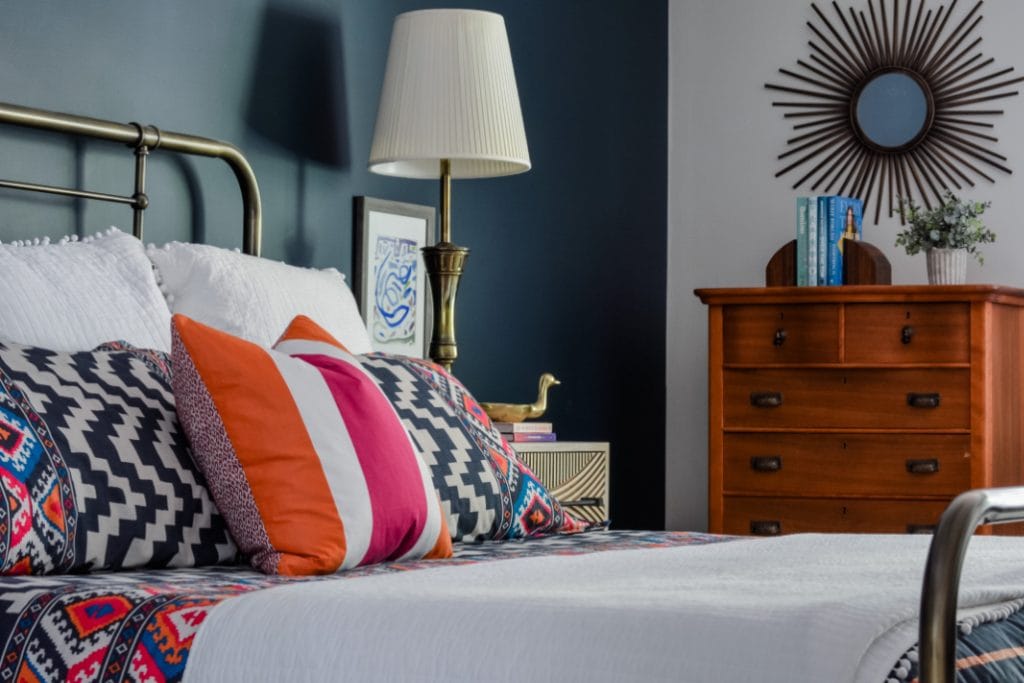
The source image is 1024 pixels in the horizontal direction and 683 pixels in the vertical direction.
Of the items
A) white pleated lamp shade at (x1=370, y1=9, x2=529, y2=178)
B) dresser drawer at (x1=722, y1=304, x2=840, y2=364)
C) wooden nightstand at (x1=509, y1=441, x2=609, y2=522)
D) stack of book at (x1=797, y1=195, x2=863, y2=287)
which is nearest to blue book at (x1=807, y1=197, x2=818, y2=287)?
stack of book at (x1=797, y1=195, x2=863, y2=287)

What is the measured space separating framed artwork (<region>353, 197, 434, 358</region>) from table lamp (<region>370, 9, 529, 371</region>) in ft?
0.77

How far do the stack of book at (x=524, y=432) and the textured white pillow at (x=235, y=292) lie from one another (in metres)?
0.63

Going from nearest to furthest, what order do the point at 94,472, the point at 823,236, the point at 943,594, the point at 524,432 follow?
the point at 943,594
the point at 94,472
the point at 524,432
the point at 823,236

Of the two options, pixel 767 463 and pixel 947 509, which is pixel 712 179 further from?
pixel 947 509

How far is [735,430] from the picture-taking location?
150 inches

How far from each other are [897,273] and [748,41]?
895 mm

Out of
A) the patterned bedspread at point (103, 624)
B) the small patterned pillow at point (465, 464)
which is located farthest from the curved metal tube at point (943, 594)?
the small patterned pillow at point (465, 464)

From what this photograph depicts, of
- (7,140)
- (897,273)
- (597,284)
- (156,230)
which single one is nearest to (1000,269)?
(897,273)

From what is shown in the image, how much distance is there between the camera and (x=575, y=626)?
111cm

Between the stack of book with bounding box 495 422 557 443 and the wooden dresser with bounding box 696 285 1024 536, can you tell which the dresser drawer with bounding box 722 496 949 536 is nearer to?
the wooden dresser with bounding box 696 285 1024 536

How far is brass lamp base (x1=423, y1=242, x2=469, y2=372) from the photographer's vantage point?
306 cm

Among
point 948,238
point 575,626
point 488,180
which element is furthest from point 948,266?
point 575,626

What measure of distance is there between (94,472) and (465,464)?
1.92ft

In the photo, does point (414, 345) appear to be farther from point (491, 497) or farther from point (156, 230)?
point (491, 497)
